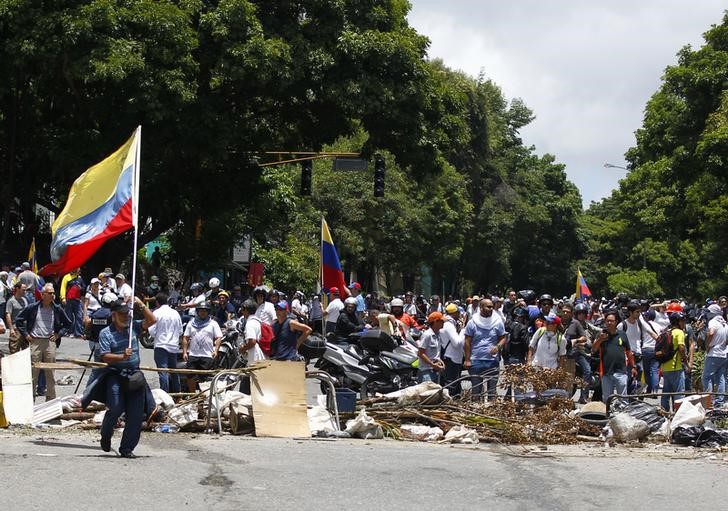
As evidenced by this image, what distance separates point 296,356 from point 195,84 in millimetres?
12776

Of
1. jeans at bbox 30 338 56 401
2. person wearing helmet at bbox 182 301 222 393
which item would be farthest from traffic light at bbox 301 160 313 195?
jeans at bbox 30 338 56 401

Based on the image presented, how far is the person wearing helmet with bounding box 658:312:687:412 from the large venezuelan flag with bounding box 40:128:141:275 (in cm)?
829

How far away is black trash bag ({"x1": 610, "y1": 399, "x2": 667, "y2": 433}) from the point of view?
46.0 feet

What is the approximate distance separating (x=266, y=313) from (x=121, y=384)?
5618 mm

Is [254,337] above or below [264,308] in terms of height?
below

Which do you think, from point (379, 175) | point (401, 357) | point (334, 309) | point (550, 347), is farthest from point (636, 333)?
point (379, 175)

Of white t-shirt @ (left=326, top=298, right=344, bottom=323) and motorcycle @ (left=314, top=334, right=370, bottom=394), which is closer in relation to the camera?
motorcycle @ (left=314, top=334, right=370, bottom=394)

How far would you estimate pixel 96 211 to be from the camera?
1277 centimetres

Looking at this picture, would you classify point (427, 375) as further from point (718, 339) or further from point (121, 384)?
point (121, 384)

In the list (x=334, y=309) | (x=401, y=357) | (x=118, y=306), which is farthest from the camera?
(x=334, y=309)

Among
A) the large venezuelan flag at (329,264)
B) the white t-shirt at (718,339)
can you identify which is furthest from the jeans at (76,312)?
the white t-shirt at (718,339)

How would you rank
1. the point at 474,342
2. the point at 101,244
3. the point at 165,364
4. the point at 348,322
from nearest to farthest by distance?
the point at 101,244 < the point at 165,364 < the point at 474,342 < the point at 348,322

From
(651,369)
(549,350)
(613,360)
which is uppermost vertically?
(549,350)

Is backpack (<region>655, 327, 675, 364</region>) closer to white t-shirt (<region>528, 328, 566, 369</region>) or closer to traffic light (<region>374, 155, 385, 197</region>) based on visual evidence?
white t-shirt (<region>528, 328, 566, 369</region>)
